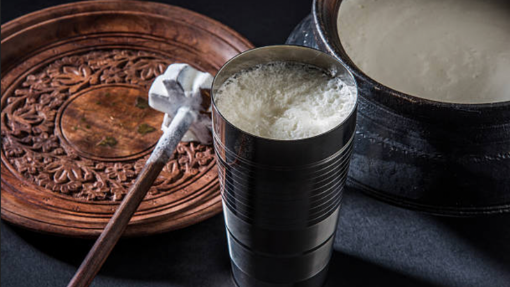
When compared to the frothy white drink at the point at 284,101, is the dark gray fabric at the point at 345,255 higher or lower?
lower

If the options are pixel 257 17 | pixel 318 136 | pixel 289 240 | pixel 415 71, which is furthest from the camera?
pixel 257 17

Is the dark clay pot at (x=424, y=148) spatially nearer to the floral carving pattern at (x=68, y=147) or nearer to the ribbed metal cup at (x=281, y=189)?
the ribbed metal cup at (x=281, y=189)

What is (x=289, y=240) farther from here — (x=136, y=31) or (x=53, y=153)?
(x=136, y=31)

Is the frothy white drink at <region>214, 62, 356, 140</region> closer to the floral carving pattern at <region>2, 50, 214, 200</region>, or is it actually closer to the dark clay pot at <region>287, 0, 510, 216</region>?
the dark clay pot at <region>287, 0, 510, 216</region>

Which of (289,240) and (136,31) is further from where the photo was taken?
(136,31)

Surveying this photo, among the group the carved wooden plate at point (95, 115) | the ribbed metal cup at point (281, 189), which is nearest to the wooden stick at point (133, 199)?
the carved wooden plate at point (95, 115)

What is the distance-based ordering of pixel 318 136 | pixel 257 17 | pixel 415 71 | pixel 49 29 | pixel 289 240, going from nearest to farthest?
pixel 318 136 < pixel 289 240 < pixel 415 71 < pixel 49 29 < pixel 257 17

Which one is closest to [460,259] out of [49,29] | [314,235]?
[314,235]
